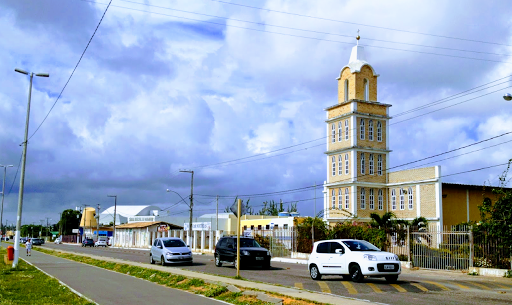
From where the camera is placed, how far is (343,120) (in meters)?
57.2

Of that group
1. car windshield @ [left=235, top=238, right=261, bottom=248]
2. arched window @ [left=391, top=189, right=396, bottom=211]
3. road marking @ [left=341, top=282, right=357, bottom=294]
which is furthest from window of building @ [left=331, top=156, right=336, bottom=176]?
road marking @ [left=341, top=282, right=357, bottom=294]

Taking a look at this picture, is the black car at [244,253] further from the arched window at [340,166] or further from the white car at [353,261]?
the arched window at [340,166]

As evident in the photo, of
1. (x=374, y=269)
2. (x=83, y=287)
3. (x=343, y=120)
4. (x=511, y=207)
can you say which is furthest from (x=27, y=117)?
(x=343, y=120)

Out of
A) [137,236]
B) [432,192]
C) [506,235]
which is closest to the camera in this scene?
[506,235]

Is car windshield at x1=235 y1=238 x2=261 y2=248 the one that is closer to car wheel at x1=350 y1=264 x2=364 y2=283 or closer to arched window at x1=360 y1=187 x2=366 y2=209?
car wheel at x1=350 y1=264 x2=364 y2=283

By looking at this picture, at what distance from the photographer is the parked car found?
28.7 m

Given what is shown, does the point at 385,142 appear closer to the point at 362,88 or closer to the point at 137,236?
the point at 362,88

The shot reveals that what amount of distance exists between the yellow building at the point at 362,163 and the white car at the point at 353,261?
33694 millimetres

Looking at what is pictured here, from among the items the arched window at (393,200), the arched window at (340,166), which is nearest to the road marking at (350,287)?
the arched window at (393,200)

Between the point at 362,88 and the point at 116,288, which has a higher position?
the point at 362,88

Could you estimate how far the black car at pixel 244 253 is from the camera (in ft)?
87.2

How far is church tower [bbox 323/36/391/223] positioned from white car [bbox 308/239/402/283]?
3542cm

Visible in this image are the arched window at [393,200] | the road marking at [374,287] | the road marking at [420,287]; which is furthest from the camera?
the arched window at [393,200]

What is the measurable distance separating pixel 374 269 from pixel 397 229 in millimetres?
12437
